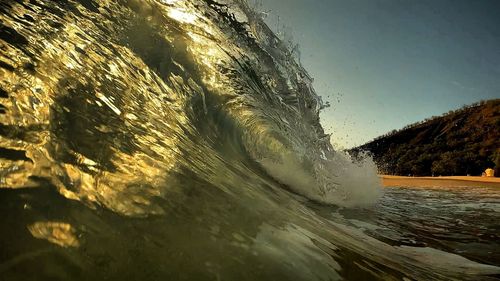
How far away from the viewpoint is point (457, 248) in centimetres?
329

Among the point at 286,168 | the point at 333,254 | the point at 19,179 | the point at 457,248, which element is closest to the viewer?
the point at 19,179

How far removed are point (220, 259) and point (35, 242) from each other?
55cm

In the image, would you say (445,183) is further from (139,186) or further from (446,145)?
(446,145)

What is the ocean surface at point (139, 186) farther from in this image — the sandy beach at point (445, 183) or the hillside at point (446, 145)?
the hillside at point (446, 145)

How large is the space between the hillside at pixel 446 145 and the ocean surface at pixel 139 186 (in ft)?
75.0

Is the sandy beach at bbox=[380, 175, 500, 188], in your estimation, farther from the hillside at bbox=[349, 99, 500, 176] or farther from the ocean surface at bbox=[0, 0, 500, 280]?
the hillside at bbox=[349, 99, 500, 176]

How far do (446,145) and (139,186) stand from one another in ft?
117

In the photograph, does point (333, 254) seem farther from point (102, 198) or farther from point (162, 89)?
point (162, 89)

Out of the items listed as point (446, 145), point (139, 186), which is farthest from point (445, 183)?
point (446, 145)

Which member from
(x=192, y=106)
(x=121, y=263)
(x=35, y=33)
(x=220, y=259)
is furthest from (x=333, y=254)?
(x=192, y=106)

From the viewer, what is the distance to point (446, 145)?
3262 centimetres

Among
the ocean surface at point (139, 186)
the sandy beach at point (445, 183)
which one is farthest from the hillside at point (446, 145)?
the ocean surface at point (139, 186)

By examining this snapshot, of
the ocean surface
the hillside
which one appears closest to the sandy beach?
the ocean surface

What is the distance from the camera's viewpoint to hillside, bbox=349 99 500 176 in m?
26.7
